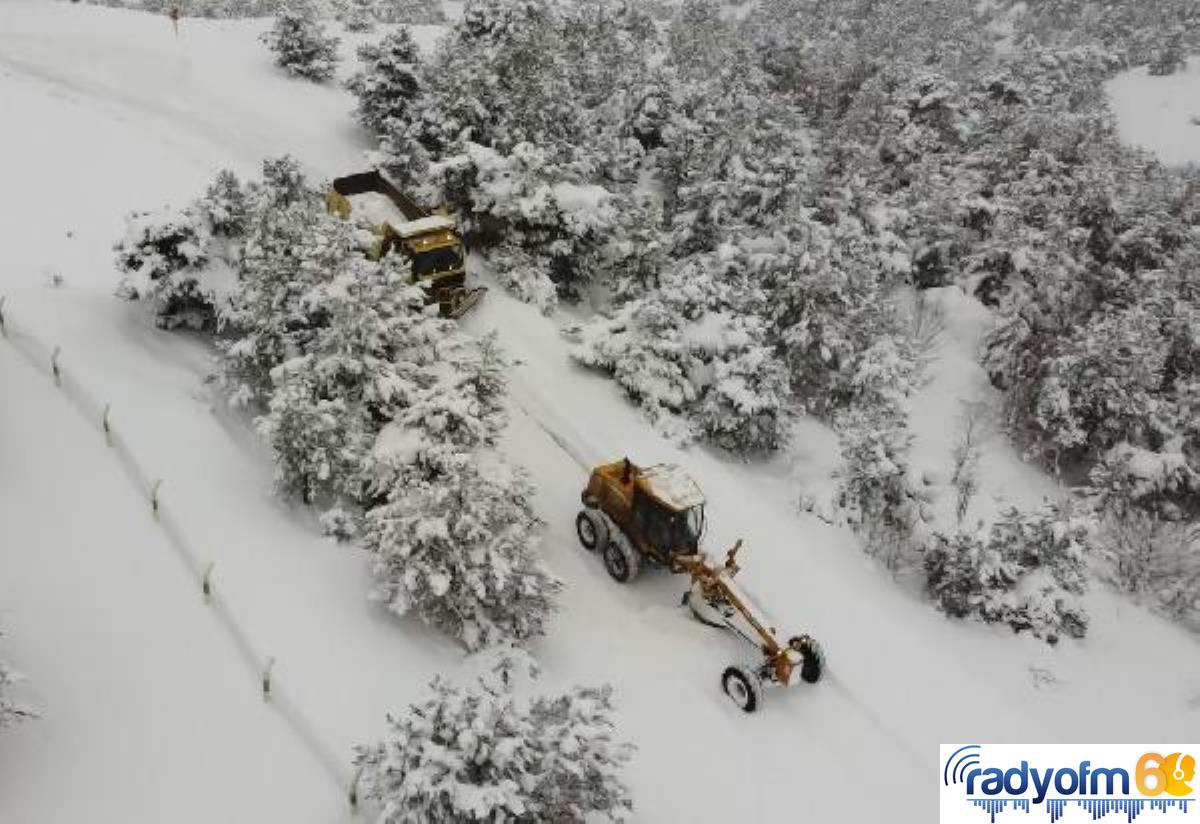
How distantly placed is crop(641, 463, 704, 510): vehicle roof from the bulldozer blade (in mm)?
8856

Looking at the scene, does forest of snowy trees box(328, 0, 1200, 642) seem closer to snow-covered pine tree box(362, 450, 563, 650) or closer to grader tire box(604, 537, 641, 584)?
grader tire box(604, 537, 641, 584)

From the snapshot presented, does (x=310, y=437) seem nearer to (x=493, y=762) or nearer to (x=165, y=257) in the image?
(x=165, y=257)

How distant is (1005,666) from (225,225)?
59.7 feet

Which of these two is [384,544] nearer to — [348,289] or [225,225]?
[348,289]

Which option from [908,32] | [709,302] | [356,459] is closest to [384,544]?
[356,459]

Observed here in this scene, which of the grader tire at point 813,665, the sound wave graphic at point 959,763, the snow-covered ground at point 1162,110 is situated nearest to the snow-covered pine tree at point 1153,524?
the sound wave graphic at point 959,763

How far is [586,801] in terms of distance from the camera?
10.5 meters

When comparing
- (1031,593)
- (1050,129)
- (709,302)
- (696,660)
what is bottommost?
(696,660)

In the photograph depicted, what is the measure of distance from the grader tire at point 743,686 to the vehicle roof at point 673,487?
2.73 metres

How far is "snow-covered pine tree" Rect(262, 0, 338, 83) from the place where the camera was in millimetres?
33125

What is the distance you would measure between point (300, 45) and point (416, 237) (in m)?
16.7

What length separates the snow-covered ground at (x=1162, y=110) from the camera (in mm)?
49812

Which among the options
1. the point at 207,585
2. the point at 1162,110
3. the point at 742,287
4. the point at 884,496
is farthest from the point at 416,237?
the point at 1162,110

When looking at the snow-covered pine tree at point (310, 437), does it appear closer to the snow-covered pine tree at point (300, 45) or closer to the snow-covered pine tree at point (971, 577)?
the snow-covered pine tree at point (971, 577)
